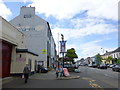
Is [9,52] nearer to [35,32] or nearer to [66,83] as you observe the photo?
[66,83]

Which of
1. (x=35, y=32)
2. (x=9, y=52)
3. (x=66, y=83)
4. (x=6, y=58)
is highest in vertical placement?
(x=35, y=32)

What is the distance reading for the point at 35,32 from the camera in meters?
38.3

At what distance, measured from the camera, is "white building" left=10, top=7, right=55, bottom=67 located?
125 ft

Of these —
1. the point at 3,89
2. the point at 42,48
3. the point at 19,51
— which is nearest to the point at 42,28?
the point at 42,48

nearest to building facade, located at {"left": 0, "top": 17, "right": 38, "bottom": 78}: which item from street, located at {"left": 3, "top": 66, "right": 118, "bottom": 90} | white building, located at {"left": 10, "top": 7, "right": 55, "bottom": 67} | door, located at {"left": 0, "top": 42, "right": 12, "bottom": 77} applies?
door, located at {"left": 0, "top": 42, "right": 12, "bottom": 77}

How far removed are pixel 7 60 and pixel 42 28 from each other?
20.7 metres

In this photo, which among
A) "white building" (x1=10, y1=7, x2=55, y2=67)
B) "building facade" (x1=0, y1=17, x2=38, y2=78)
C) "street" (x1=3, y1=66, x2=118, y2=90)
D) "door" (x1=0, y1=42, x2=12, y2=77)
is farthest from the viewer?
"white building" (x1=10, y1=7, x2=55, y2=67)

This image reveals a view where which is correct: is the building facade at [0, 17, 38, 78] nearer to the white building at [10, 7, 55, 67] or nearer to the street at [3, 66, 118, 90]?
the street at [3, 66, 118, 90]

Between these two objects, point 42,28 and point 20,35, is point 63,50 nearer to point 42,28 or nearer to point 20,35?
point 20,35

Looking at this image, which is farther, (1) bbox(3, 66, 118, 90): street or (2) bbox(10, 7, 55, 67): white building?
(2) bbox(10, 7, 55, 67): white building

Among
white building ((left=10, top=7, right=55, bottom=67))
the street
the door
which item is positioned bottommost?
the street

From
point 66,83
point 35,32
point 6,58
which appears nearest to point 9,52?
point 6,58

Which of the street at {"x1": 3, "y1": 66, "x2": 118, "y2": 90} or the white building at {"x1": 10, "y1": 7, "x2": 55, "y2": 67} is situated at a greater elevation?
the white building at {"x1": 10, "y1": 7, "x2": 55, "y2": 67}

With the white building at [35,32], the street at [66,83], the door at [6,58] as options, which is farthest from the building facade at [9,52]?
the white building at [35,32]
